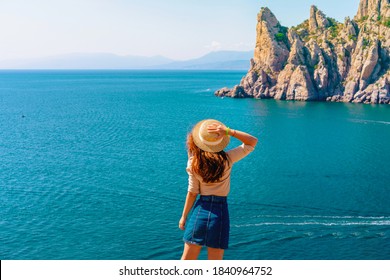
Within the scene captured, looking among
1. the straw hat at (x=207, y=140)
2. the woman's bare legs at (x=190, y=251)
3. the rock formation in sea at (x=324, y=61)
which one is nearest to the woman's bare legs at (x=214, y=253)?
the woman's bare legs at (x=190, y=251)

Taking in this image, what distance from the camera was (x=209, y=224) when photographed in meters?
6.34

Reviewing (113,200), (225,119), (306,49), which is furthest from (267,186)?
(306,49)

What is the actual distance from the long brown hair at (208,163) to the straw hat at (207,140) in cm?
9

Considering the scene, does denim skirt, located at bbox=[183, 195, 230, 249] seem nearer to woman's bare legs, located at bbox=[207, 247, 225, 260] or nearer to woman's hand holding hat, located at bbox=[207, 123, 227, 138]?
woman's bare legs, located at bbox=[207, 247, 225, 260]

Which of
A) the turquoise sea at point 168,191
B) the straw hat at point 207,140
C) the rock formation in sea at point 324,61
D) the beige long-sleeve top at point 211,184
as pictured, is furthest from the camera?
the rock formation in sea at point 324,61

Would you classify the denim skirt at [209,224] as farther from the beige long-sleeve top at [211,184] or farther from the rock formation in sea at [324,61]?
the rock formation in sea at [324,61]

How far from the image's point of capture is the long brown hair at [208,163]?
247 inches

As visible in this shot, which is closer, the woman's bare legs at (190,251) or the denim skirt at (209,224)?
the denim skirt at (209,224)

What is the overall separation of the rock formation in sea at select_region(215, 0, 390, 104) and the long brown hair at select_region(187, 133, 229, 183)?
117 m

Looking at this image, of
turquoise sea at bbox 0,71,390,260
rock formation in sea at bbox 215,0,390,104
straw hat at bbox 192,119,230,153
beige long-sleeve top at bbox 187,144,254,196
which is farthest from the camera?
rock formation in sea at bbox 215,0,390,104

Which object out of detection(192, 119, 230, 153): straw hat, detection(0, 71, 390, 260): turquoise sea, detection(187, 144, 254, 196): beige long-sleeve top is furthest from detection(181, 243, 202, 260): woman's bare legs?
detection(0, 71, 390, 260): turquoise sea

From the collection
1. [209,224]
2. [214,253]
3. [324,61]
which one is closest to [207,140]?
[209,224]

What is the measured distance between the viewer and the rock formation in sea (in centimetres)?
11744

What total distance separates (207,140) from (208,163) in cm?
35
